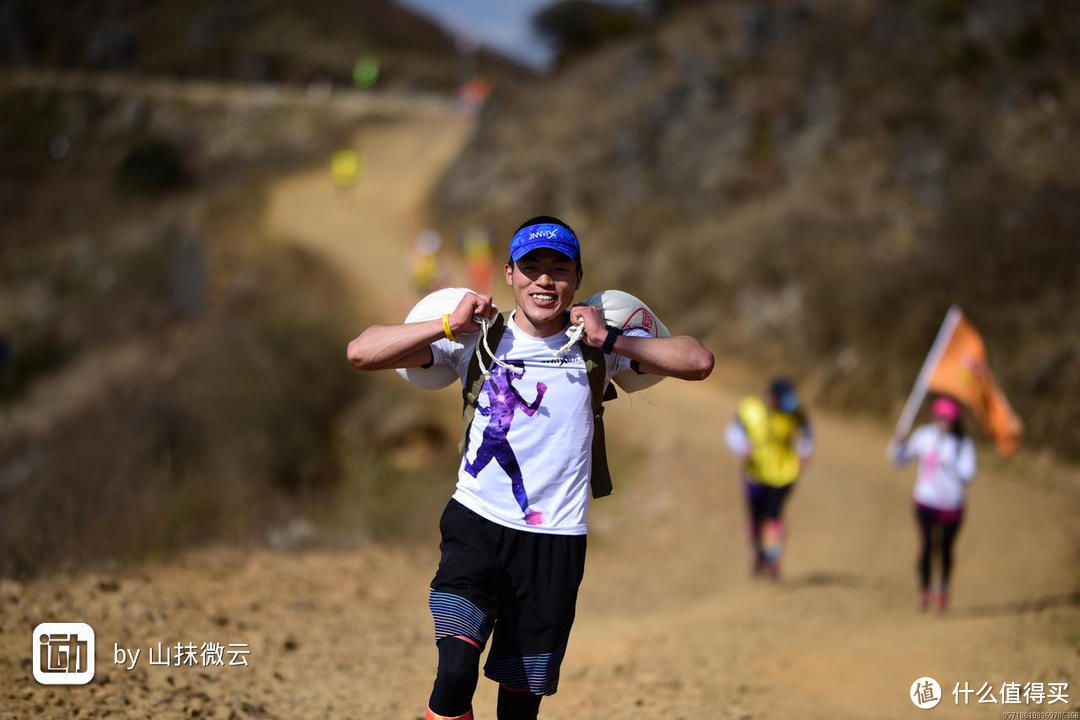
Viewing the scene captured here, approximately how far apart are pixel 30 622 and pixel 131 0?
106 meters

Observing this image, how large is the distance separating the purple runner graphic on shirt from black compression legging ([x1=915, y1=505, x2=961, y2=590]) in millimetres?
5318

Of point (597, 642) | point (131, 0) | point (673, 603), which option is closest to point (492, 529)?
point (597, 642)

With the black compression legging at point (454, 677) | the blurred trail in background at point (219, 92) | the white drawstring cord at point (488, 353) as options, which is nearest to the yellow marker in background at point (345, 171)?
the blurred trail in background at point (219, 92)

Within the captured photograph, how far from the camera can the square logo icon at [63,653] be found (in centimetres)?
505

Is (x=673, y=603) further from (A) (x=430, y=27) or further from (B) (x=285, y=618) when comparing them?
(A) (x=430, y=27)

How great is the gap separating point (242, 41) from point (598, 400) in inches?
3597

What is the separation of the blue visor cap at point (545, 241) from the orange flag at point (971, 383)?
19.4ft

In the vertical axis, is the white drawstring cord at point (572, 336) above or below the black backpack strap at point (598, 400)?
above

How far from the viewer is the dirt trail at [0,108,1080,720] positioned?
216 inches

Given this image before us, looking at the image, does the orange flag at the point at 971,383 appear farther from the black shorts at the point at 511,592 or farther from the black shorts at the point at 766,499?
the black shorts at the point at 511,592

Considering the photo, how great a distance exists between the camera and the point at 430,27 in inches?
3895

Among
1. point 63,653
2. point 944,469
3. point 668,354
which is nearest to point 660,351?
point 668,354

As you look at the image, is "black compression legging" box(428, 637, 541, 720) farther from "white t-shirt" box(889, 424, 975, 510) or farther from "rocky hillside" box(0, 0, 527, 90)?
"rocky hillside" box(0, 0, 527, 90)

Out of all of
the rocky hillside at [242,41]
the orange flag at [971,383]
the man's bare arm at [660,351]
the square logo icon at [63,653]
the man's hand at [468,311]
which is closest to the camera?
the man's hand at [468,311]
